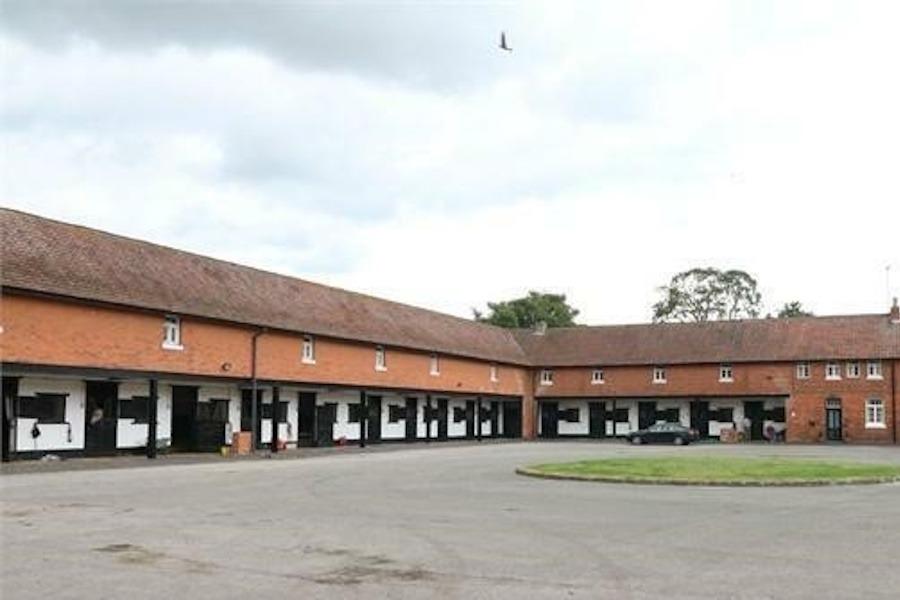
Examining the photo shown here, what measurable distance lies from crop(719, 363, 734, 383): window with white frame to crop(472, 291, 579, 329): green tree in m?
31.3

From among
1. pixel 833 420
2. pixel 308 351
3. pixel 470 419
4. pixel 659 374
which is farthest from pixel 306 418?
pixel 833 420

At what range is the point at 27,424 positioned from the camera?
30078 mm

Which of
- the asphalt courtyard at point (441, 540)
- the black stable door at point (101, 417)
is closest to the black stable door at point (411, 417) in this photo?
the black stable door at point (101, 417)

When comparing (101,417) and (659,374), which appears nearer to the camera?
(101,417)

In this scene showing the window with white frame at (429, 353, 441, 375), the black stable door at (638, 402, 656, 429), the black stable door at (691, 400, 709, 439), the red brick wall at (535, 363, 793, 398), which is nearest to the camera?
the window with white frame at (429, 353, 441, 375)

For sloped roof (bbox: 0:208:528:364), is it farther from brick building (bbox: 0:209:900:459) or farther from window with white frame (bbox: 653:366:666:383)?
window with white frame (bbox: 653:366:666:383)

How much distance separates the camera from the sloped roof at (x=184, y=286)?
3073 centimetres

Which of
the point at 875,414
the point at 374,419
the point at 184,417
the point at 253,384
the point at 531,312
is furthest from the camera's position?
the point at 531,312

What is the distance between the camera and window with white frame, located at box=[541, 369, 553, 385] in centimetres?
6569

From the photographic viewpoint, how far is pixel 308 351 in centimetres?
4222

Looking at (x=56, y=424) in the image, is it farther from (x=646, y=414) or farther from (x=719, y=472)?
(x=646, y=414)

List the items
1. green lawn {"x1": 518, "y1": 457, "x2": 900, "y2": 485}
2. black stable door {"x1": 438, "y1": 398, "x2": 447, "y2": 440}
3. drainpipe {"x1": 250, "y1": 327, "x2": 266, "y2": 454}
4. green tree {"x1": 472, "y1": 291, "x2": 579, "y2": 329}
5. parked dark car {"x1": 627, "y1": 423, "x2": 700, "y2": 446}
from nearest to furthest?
green lawn {"x1": 518, "y1": 457, "x2": 900, "y2": 485}, drainpipe {"x1": 250, "y1": 327, "x2": 266, "y2": 454}, parked dark car {"x1": 627, "y1": 423, "x2": 700, "y2": 446}, black stable door {"x1": 438, "y1": 398, "x2": 447, "y2": 440}, green tree {"x1": 472, "y1": 291, "x2": 579, "y2": 329}

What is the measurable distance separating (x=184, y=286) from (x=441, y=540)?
25.9 m

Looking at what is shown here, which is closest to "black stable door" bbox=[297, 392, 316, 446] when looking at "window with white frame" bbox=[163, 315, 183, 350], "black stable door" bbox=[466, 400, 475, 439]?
"window with white frame" bbox=[163, 315, 183, 350]
